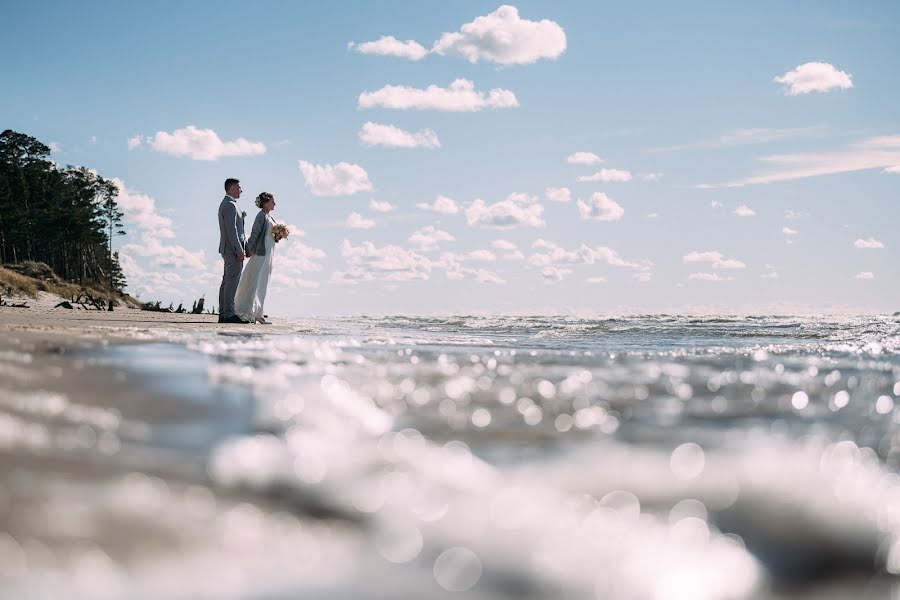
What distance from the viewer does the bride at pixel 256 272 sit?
14820 mm

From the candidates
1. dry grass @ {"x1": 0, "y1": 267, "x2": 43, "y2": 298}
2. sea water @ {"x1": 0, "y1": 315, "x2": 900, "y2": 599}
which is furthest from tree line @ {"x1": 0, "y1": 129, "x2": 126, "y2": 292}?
sea water @ {"x1": 0, "y1": 315, "x2": 900, "y2": 599}

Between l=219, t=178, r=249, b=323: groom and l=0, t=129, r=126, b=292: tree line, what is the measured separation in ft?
→ 167

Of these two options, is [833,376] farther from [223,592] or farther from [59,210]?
[59,210]

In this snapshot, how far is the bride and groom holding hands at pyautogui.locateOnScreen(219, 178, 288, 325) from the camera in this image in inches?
551

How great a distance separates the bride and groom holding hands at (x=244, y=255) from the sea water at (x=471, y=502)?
35.9 feet

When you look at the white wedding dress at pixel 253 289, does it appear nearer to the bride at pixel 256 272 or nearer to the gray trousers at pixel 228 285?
the bride at pixel 256 272

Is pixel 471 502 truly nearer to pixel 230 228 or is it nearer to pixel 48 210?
pixel 230 228

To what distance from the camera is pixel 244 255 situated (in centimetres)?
1425

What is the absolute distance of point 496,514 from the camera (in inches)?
64.3

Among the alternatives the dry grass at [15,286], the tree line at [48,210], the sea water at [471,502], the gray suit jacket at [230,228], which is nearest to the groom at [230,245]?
the gray suit jacket at [230,228]

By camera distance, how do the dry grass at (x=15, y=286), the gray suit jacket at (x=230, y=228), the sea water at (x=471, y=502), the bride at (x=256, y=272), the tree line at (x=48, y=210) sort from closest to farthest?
the sea water at (x=471, y=502)
the gray suit jacket at (x=230, y=228)
the bride at (x=256, y=272)
the dry grass at (x=15, y=286)
the tree line at (x=48, y=210)

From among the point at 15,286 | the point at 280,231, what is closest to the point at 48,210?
the point at 15,286

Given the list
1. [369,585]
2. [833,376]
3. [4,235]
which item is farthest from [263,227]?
[4,235]

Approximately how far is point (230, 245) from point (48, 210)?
60.4 metres
